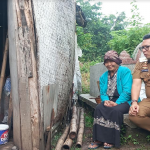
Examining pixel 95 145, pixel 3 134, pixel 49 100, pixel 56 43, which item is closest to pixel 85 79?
pixel 56 43

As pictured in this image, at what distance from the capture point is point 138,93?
305 centimetres

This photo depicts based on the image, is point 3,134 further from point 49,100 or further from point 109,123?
point 109,123

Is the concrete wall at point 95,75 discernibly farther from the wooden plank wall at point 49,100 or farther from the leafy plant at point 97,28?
the leafy plant at point 97,28

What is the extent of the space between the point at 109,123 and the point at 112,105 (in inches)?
12.6

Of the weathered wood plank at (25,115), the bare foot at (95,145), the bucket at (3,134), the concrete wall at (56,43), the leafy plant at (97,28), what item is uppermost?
the leafy plant at (97,28)

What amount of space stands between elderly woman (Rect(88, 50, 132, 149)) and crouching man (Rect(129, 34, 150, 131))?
7.3 inches

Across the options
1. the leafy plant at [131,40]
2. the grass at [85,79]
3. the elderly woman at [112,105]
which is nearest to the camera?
the elderly woman at [112,105]

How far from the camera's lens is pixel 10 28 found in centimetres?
318

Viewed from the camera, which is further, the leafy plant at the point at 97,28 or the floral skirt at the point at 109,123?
the leafy plant at the point at 97,28

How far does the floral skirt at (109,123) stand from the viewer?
300cm

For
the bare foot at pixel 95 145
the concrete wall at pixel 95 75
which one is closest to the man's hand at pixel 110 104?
the bare foot at pixel 95 145

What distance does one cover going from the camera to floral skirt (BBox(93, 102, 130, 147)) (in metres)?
3.00

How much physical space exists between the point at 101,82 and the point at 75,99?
3.12 meters

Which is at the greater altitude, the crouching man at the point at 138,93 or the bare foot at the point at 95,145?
the crouching man at the point at 138,93
